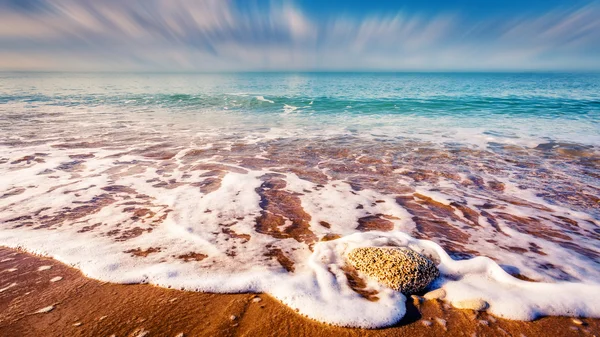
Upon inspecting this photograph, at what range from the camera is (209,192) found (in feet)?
18.9

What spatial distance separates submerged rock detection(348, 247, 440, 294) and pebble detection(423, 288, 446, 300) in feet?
0.25

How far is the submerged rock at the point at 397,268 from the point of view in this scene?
2946mm

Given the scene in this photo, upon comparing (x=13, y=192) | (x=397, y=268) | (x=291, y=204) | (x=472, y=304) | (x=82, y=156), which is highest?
(x=397, y=268)

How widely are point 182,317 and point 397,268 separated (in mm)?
2039

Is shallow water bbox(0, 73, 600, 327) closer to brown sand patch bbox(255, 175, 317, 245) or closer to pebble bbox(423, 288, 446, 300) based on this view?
brown sand patch bbox(255, 175, 317, 245)

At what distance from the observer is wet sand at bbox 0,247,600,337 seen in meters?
2.46

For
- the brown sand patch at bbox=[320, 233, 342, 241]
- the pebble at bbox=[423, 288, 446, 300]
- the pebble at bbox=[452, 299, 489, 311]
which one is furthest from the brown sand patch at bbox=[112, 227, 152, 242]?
the pebble at bbox=[452, 299, 489, 311]

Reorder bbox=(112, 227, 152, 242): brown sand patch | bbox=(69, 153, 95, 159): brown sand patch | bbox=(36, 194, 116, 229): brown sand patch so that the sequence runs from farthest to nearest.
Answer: bbox=(69, 153, 95, 159): brown sand patch
bbox=(36, 194, 116, 229): brown sand patch
bbox=(112, 227, 152, 242): brown sand patch

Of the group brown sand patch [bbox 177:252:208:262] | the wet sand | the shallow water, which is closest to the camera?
the wet sand

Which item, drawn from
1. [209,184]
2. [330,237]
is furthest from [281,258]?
[209,184]

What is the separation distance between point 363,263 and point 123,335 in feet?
7.41

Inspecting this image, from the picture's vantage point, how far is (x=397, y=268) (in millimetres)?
3033

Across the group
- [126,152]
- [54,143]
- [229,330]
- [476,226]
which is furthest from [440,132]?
[54,143]

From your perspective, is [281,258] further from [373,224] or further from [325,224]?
[373,224]
